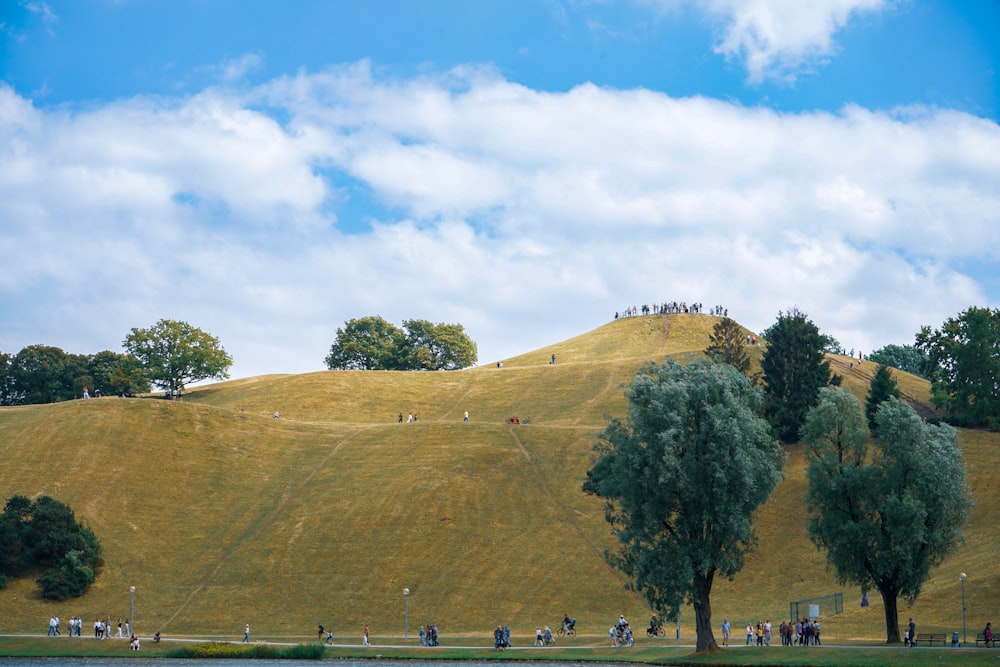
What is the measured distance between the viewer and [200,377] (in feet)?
476

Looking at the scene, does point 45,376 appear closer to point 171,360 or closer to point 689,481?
point 171,360

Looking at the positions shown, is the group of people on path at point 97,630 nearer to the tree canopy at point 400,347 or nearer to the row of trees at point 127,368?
the row of trees at point 127,368

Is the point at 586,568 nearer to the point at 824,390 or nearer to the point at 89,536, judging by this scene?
the point at 824,390

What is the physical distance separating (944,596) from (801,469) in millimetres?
28462

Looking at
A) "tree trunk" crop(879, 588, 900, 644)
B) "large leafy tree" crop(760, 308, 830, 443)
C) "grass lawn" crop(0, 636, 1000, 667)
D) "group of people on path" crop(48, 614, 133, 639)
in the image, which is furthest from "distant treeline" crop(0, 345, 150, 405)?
"tree trunk" crop(879, 588, 900, 644)

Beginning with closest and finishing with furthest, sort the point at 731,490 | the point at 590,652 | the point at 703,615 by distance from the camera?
the point at 731,490 → the point at 703,615 → the point at 590,652

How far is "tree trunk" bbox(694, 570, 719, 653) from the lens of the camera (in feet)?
→ 187

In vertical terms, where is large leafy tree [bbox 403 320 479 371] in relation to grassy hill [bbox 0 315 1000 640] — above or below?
above

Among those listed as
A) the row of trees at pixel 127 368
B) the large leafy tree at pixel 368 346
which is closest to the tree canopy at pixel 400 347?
the large leafy tree at pixel 368 346

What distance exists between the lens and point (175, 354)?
14350cm

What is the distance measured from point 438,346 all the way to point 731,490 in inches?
5237

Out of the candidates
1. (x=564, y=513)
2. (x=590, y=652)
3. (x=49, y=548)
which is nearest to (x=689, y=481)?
(x=590, y=652)

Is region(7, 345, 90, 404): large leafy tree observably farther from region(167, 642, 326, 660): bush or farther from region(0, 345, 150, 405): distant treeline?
region(167, 642, 326, 660): bush

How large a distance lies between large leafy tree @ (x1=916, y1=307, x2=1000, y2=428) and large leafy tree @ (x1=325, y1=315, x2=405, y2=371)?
326ft
